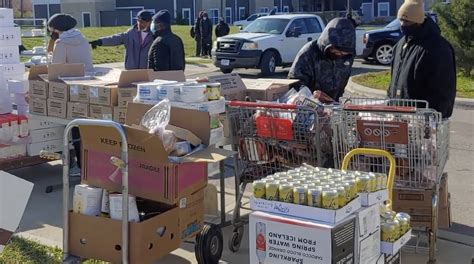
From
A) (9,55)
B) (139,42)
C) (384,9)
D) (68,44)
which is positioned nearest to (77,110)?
(68,44)

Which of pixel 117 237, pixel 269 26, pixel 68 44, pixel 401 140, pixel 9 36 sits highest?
pixel 269 26

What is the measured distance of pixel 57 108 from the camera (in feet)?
23.9

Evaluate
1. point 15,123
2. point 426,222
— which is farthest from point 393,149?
point 15,123

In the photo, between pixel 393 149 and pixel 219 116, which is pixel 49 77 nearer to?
pixel 219 116

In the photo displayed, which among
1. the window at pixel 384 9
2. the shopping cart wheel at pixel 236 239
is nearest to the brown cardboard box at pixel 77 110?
the shopping cart wheel at pixel 236 239

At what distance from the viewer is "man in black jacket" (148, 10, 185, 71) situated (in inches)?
322

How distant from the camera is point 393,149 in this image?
479 cm

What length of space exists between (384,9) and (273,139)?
47.0 m

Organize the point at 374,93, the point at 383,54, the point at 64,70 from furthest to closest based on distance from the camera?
1. the point at 383,54
2. the point at 374,93
3. the point at 64,70

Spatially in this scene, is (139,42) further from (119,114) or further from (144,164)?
(144,164)

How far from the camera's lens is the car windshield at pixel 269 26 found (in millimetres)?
19844

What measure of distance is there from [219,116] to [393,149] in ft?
5.19

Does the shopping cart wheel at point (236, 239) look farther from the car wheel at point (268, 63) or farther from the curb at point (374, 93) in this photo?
the car wheel at point (268, 63)

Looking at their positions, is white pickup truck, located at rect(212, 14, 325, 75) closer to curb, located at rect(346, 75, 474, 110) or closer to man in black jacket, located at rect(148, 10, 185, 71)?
curb, located at rect(346, 75, 474, 110)
